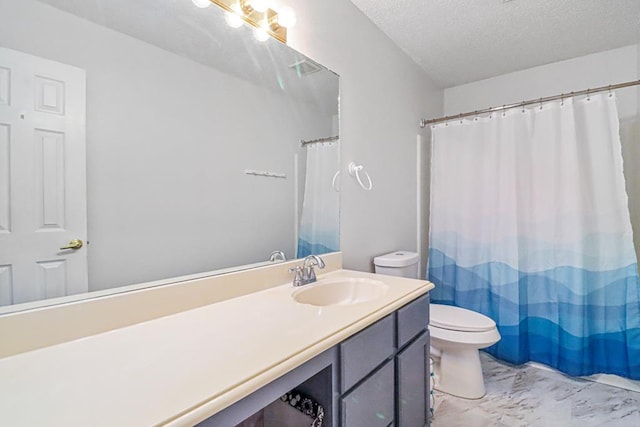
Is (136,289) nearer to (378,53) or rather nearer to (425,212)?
(378,53)

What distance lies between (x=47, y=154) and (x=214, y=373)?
0.70 meters

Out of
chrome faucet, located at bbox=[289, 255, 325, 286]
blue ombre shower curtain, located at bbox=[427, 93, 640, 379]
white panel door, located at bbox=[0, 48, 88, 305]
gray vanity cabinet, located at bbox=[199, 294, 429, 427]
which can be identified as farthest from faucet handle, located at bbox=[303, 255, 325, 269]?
blue ombre shower curtain, located at bbox=[427, 93, 640, 379]

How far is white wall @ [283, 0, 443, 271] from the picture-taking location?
168cm

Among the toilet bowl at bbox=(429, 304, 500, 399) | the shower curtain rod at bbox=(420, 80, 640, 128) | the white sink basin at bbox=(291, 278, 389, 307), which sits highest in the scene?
the shower curtain rod at bbox=(420, 80, 640, 128)

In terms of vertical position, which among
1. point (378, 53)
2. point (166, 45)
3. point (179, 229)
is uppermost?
point (378, 53)

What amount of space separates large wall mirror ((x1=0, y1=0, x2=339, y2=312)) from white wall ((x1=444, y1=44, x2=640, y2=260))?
6.66 feet

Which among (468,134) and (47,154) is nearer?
(47,154)

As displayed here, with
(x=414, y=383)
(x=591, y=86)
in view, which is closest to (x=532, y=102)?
(x=591, y=86)

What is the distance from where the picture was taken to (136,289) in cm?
95

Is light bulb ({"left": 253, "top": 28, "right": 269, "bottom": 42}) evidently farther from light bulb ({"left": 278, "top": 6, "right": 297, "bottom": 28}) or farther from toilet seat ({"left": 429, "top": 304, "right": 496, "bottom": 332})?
toilet seat ({"left": 429, "top": 304, "right": 496, "bottom": 332})

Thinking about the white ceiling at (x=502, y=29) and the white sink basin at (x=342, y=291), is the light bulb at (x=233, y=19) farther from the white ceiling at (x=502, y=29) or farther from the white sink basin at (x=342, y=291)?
the white sink basin at (x=342, y=291)

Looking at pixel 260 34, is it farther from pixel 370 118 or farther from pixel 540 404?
pixel 540 404

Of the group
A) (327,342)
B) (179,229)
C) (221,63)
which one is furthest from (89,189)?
(327,342)

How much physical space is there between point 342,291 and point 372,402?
20.5 inches
